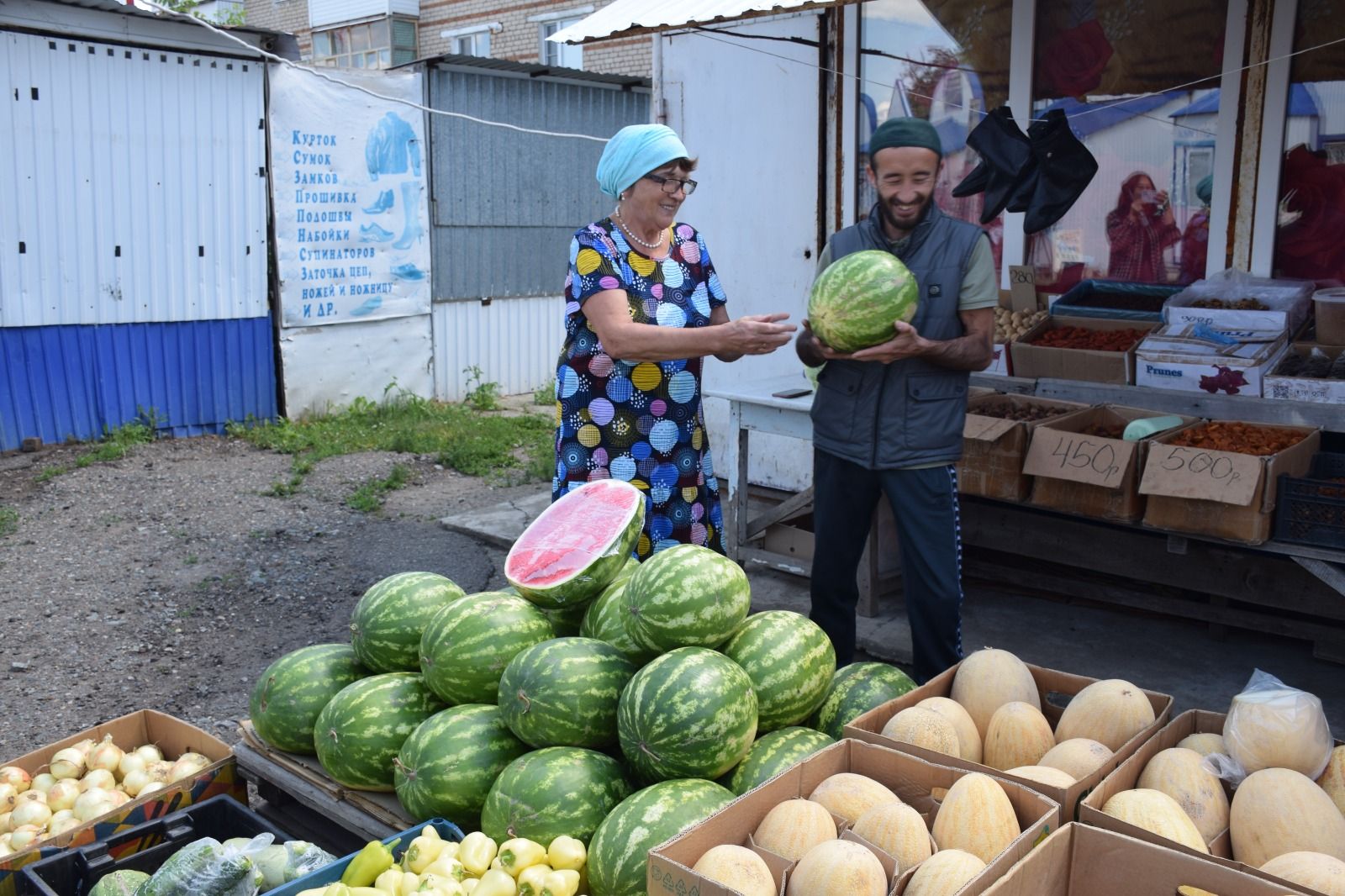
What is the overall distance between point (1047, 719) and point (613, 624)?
107cm

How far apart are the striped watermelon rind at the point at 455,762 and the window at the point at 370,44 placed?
19.3m

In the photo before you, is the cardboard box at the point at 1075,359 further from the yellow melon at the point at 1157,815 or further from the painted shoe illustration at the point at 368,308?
the painted shoe illustration at the point at 368,308

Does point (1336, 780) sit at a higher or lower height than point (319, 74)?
lower

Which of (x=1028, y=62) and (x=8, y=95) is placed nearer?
(x=1028, y=62)

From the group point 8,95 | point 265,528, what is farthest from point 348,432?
point 8,95

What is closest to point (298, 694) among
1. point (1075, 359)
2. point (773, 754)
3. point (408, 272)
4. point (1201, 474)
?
point (773, 754)

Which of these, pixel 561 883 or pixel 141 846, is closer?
pixel 561 883

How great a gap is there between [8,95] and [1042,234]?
7.43m

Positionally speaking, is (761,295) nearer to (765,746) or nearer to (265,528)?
(265,528)

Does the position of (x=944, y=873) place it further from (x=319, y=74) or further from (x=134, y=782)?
(x=319, y=74)

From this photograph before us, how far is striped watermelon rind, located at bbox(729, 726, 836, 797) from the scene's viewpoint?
7.92 feet

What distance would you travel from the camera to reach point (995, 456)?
507 cm

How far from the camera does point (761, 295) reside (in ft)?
24.4

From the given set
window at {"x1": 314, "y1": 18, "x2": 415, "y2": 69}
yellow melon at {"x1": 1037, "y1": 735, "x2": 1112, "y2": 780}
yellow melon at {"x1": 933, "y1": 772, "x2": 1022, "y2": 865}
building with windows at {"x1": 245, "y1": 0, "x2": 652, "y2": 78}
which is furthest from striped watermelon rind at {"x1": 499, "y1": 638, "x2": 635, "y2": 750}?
window at {"x1": 314, "y1": 18, "x2": 415, "y2": 69}
